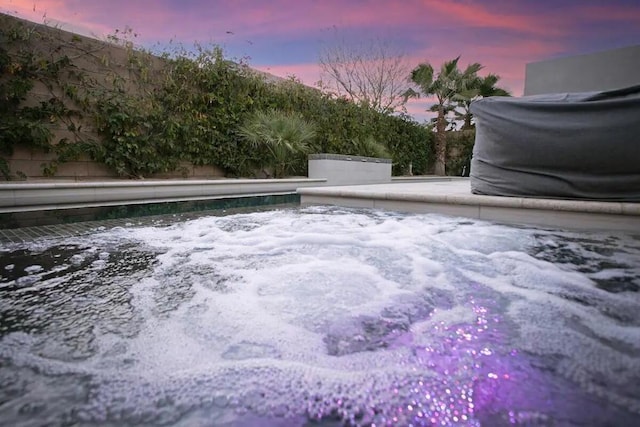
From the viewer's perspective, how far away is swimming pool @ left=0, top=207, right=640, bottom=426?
70 centimetres

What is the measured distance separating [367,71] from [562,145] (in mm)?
10983

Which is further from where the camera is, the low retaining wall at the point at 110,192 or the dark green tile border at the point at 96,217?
the low retaining wall at the point at 110,192

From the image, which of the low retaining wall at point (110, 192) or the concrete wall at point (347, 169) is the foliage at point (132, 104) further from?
the low retaining wall at point (110, 192)

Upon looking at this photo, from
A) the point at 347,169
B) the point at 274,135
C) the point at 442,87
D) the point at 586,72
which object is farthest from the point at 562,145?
the point at 442,87

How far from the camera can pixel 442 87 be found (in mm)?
11578

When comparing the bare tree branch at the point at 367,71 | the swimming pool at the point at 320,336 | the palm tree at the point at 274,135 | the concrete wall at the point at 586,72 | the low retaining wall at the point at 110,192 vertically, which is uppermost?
the bare tree branch at the point at 367,71

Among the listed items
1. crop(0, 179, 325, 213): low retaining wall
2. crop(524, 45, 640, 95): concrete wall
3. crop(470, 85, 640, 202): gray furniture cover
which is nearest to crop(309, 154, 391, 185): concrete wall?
crop(0, 179, 325, 213): low retaining wall

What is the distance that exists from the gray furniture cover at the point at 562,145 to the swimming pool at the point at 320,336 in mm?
699

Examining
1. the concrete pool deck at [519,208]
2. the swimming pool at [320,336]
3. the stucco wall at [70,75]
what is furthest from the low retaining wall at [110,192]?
the concrete pool deck at [519,208]

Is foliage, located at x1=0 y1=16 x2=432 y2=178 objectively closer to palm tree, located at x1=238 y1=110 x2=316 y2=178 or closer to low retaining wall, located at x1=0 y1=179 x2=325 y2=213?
palm tree, located at x1=238 y1=110 x2=316 y2=178

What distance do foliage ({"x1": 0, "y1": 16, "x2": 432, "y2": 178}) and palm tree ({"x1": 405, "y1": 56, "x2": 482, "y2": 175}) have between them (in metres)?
6.09

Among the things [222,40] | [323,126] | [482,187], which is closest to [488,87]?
[323,126]

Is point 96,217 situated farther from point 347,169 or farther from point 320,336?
point 347,169

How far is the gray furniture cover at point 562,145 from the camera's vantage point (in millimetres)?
2373
